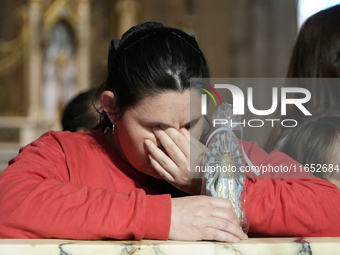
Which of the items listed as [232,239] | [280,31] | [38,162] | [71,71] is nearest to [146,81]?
[38,162]

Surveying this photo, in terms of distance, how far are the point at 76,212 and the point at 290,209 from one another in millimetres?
457

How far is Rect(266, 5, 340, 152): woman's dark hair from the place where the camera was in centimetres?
Answer: 141

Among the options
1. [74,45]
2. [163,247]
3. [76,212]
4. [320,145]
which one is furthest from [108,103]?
[74,45]

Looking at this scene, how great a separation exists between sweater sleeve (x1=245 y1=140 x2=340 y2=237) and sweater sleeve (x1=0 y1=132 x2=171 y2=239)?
8.3 inches

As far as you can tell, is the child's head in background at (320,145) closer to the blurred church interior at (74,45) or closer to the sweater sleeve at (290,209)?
the sweater sleeve at (290,209)

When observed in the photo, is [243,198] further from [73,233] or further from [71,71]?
[71,71]

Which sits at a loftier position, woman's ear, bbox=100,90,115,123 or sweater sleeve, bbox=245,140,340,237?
woman's ear, bbox=100,90,115,123

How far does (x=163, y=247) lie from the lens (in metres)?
0.75

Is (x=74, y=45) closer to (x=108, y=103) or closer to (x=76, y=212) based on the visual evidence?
(x=108, y=103)

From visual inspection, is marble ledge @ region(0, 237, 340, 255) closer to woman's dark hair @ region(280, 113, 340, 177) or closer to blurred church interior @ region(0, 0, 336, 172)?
woman's dark hair @ region(280, 113, 340, 177)

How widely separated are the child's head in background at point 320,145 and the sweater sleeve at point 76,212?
549mm

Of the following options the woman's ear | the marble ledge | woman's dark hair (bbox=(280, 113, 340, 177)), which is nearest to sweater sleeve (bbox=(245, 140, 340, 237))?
the marble ledge

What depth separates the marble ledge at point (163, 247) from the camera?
0.74m

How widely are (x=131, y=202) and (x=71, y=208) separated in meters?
0.12
